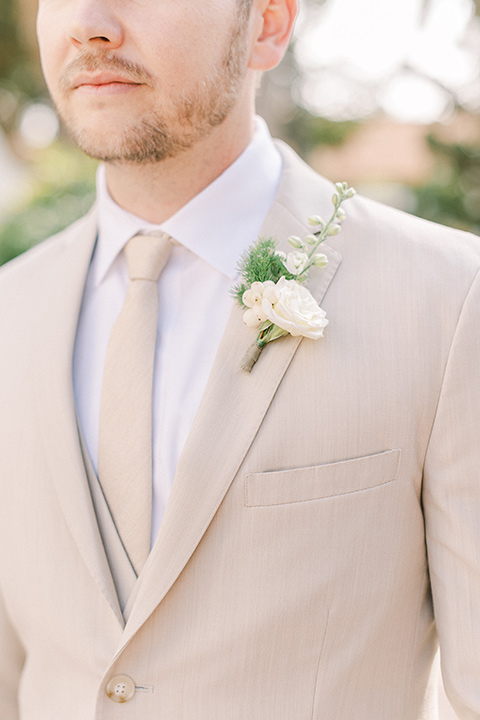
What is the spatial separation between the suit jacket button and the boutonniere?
0.70 meters

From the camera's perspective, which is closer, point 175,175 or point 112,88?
point 112,88

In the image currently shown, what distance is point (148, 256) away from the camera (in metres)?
1.79

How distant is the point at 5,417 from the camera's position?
1.76 meters

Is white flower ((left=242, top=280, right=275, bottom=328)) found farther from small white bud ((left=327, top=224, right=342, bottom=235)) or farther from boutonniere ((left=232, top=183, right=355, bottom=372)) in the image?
small white bud ((left=327, top=224, right=342, bottom=235))

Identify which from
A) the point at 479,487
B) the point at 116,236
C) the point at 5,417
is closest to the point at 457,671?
the point at 479,487

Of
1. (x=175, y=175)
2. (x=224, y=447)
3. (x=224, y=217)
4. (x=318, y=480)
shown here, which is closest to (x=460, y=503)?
(x=318, y=480)

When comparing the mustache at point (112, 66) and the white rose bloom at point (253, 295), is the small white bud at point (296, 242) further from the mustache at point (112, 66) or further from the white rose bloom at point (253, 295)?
the mustache at point (112, 66)

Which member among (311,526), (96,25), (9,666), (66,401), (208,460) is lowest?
(9,666)

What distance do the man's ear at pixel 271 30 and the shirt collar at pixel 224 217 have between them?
21cm

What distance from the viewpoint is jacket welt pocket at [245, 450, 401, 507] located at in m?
1.52

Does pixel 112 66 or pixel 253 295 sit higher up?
pixel 112 66

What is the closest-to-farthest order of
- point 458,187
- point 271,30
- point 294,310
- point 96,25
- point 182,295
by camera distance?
1. point 294,310
2. point 96,25
3. point 182,295
4. point 271,30
5. point 458,187

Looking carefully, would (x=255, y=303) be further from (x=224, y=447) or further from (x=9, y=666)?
(x=9, y=666)

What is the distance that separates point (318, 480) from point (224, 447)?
0.21 meters
